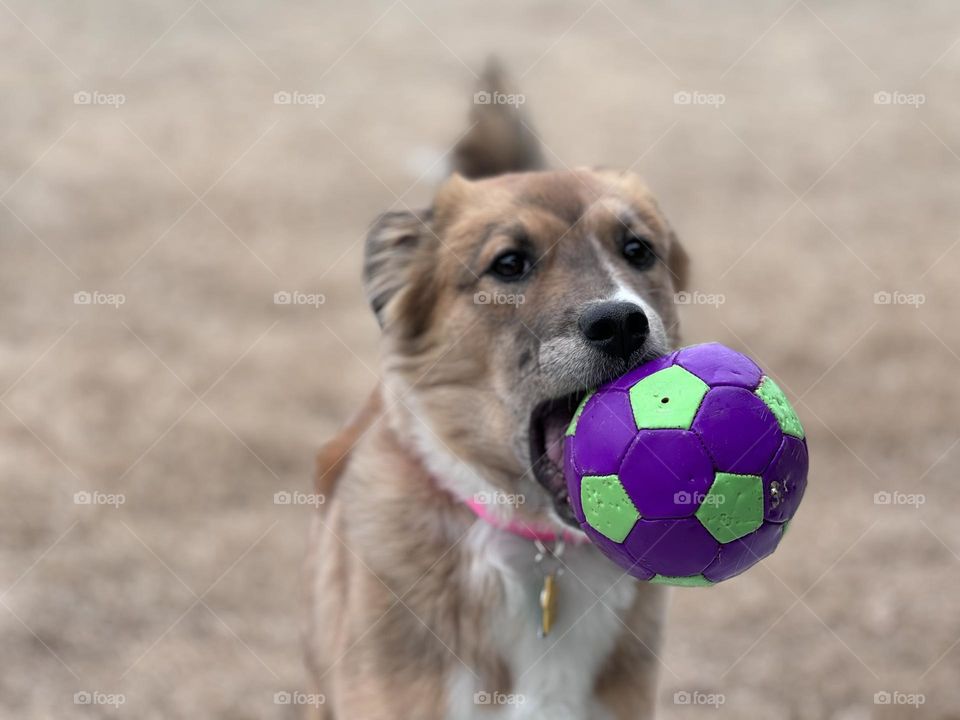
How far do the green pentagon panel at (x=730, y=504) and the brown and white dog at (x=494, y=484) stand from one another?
1.71 feet

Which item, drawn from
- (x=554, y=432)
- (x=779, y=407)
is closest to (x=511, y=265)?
(x=554, y=432)

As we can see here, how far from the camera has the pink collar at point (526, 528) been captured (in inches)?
123

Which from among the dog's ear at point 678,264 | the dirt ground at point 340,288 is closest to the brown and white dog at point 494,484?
the dog's ear at point 678,264

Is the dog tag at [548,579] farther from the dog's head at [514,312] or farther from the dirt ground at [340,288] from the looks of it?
the dirt ground at [340,288]

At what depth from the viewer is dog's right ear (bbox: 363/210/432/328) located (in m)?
3.48

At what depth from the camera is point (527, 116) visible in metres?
4.49

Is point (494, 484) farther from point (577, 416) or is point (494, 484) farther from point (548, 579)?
point (577, 416)

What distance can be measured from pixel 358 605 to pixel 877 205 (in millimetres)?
8152

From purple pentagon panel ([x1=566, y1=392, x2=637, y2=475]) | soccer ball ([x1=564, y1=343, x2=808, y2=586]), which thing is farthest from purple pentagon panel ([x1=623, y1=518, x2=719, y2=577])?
purple pentagon panel ([x1=566, y1=392, x2=637, y2=475])

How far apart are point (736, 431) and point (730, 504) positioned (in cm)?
17

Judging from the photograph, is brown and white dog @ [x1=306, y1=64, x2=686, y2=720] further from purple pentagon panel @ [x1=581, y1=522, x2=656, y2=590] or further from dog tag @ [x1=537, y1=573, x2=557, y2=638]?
purple pentagon panel @ [x1=581, y1=522, x2=656, y2=590]

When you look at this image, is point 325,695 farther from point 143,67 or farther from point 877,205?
point 143,67

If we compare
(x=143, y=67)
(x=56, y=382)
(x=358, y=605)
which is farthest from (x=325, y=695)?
(x=143, y=67)

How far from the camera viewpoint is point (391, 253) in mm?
3512
